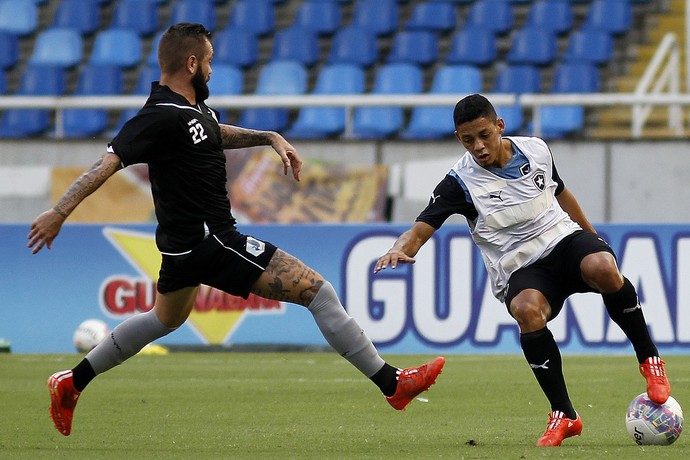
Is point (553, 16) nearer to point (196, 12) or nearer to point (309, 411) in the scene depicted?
point (196, 12)

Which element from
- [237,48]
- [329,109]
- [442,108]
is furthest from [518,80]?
[237,48]

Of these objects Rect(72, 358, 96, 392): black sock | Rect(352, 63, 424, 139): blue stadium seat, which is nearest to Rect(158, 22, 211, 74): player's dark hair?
Rect(72, 358, 96, 392): black sock

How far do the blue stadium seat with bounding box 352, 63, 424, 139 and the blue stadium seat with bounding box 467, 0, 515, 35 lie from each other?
1154 mm

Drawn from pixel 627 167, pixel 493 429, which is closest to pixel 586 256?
pixel 493 429

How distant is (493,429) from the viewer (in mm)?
7316

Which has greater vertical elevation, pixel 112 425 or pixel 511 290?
pixel 511 290

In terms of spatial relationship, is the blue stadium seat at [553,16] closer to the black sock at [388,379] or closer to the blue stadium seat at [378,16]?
the blue stadium seat at [378,16]

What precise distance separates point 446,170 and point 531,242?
29.8 ft

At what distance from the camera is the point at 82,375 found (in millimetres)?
7074

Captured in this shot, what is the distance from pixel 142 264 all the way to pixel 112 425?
6.60m

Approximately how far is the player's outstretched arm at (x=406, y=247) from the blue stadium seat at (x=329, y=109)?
9.93 metres

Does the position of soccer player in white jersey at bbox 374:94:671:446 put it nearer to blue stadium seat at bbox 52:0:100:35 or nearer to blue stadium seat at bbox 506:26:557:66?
blue stadium seat at bbox 506:26:557:66

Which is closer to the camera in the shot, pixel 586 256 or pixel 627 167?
pixel 586 256

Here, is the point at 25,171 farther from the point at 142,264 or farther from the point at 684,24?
the point at 684,24
